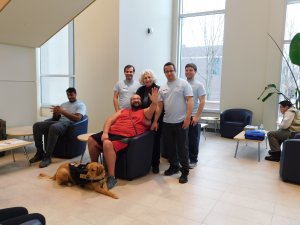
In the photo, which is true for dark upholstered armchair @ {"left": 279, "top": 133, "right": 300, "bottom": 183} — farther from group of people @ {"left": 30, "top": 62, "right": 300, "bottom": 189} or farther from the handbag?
group of people @ {"left": 30, "top": 62, "right": 300, "bottom": 189}

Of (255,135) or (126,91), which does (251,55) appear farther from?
(126,91)

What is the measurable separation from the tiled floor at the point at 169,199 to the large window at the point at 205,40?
11.7 feet

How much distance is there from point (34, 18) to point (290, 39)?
5259 millimetres

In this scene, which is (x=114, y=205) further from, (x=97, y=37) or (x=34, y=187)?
(x=97, y=37)

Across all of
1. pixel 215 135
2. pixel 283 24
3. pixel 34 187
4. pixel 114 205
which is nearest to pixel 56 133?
pixel 34 187

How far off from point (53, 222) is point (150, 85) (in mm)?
1910

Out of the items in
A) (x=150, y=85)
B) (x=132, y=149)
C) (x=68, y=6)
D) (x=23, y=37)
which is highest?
(x=68, y=6)

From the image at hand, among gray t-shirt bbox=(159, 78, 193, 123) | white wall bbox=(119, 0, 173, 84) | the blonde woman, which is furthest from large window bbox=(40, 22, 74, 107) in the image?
gray t-shirt bbox=(159, 78, 193, 123)

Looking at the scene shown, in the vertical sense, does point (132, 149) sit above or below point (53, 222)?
above

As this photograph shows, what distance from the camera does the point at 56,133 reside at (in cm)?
377

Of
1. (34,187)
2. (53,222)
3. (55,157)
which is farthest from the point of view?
(55,157)

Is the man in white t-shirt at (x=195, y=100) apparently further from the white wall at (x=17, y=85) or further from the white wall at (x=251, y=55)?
the white wall at (x=251, y=55)

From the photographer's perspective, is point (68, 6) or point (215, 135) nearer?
point (68, 6)

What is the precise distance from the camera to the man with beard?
302 cm
